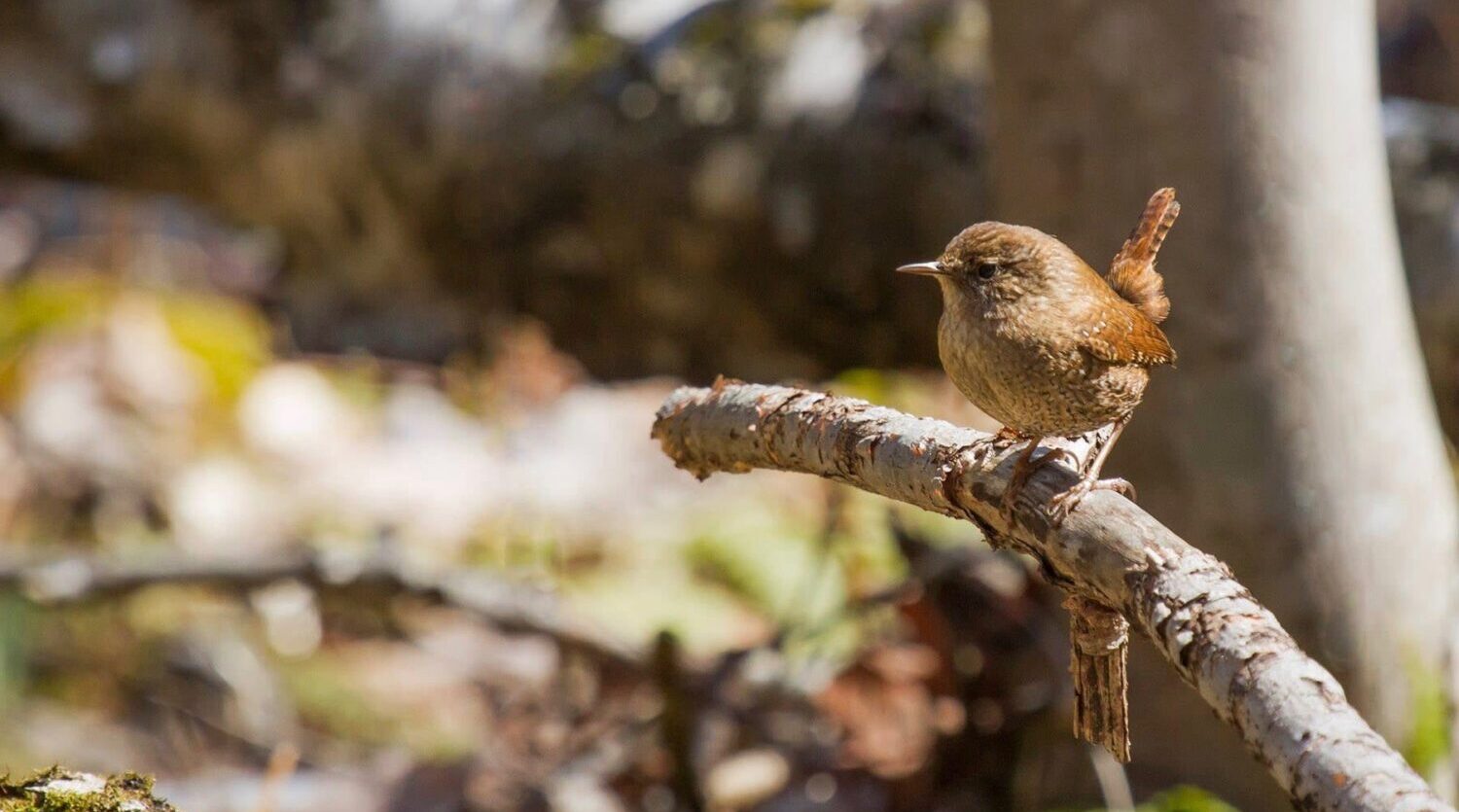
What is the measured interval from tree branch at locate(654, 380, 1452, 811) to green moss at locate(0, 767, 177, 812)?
0.61m

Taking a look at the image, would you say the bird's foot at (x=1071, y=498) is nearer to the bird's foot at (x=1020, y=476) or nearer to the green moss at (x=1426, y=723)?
the bird's foot at (x=1020, y=476)

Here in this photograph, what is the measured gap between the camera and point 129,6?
4125mm

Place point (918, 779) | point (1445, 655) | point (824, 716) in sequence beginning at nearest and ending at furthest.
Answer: point (1445, 655)
point (918, 779)
point (824, 716)

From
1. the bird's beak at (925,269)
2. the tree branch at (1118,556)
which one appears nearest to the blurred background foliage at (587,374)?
the tree branch at (1118,556)

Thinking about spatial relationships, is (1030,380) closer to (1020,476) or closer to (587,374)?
(1020,476)

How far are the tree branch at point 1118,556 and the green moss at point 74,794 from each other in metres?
0.61

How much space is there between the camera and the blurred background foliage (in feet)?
10.8

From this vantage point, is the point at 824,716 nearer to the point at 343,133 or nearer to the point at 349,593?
the point at 349,593

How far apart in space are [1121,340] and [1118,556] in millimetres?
324

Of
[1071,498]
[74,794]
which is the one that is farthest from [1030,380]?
[74,794]

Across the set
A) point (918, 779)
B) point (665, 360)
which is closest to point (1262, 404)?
point (918, 779)

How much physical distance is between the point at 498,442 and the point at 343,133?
2.66m

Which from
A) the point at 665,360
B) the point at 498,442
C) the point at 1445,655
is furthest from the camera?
the point at 498,442

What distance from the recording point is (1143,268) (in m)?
1.47
